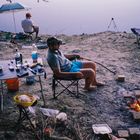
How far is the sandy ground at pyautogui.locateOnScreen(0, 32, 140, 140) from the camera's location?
5201 millimetres

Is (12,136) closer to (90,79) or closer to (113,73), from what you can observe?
(90,79)

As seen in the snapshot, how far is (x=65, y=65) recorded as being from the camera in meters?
6.01

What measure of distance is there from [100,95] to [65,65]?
913 mm

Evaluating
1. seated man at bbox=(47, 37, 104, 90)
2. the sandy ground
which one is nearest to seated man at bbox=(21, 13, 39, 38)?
the sandy ground

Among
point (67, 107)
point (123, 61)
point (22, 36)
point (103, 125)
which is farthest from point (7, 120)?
point (22, 36)

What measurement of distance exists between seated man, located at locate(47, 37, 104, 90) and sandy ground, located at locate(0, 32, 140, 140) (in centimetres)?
30

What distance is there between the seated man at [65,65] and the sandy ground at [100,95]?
0.30 metres

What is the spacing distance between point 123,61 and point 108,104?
107 inches

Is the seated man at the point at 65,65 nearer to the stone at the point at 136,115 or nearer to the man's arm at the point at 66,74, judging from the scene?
the man's arm at the point at 66,74

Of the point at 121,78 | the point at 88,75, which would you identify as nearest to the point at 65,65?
the point at 88,75

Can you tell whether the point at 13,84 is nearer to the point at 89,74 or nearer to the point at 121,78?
the point at 89,74

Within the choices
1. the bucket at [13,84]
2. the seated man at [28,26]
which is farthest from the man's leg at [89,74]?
the seated man at [28,26]

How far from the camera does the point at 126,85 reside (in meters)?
6.70

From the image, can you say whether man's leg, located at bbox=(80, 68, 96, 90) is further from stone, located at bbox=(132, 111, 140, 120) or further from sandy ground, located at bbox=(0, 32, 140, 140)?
stone, located at bbox=(132, 111, 140, 120)
